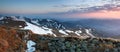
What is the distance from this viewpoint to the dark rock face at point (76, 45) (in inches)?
1629

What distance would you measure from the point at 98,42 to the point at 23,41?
11.3 meters

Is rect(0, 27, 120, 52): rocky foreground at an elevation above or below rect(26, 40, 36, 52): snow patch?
above

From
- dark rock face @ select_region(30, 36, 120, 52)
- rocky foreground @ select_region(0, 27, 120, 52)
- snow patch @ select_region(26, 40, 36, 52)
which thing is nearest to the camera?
dark rock face @ select_region(30, 36, 120, 52)

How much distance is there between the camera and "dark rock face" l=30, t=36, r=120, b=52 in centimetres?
4139

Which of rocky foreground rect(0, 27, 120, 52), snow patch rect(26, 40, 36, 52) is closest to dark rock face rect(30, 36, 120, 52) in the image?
rocky foreground rect(0, 27, 120, 52)

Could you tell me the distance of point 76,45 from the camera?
1694 inches

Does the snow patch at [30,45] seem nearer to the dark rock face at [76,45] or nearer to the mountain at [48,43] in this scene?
the mountain at [48,43]

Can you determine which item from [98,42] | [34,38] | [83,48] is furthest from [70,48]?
[34,38]

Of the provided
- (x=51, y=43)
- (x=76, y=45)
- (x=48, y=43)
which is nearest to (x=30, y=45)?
(x=48, y=43)

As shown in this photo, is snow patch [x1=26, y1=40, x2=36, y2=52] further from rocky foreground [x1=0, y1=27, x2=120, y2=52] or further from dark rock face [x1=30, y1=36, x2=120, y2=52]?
dark rock face [x1=30, y1=36, x2=120, y2=52]

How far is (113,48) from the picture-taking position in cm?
4094

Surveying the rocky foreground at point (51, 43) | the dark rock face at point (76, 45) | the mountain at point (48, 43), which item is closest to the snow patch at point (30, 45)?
the mountain at point (48, 43)

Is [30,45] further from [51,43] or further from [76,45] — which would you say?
[76,45]

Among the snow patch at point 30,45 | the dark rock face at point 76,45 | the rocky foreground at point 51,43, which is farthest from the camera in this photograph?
the snow patch at point 30,45
